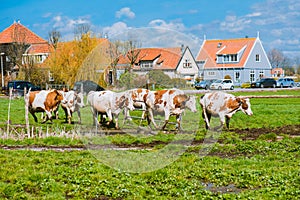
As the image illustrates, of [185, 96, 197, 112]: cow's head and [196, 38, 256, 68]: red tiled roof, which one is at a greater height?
[196, 38, 256, 68]: red tiled roof

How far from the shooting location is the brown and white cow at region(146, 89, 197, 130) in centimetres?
1991

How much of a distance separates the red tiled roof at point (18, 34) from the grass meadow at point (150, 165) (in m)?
64.8

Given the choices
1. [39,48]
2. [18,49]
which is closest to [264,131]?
[18,49]

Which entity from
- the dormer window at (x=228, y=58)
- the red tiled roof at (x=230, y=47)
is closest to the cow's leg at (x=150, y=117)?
the red tiled roof at (x=230, y=47)

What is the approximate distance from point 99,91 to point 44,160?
28.8 feet

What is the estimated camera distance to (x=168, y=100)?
785 inches

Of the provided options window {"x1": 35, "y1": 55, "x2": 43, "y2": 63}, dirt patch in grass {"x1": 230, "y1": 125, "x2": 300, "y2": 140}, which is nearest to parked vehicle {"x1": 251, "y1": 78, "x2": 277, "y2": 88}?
window {"x1": 35, "y1": 55, "x2": 43, "y2": 63}

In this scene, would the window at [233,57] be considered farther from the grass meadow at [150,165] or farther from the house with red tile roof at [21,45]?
the grass meadow at [150,165]

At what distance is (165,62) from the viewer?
1936 cm

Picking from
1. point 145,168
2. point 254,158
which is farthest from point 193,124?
point 145,168

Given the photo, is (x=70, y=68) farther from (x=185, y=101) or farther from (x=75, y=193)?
(x=75, y=193)

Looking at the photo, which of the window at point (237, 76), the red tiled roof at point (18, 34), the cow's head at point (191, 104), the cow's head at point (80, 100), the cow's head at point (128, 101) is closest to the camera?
the cow's head at point (191, 104)

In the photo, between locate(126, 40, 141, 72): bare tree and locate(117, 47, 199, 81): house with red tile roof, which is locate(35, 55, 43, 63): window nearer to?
locate(117, 47, 199, 81): house with red tile roof

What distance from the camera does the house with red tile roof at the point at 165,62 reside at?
18234 mm
